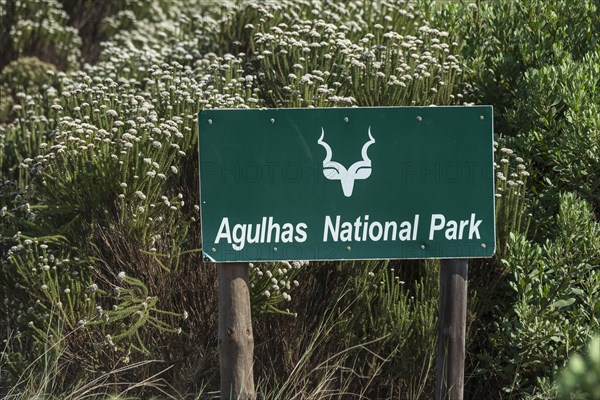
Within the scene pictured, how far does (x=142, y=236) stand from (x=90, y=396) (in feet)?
2.41

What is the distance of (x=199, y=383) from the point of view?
4074 mm

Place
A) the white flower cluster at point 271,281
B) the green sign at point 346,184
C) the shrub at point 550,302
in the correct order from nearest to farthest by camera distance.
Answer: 1. the green sign at point 346,184
2. the shrub at point 550,302
3. the white flower cluster at point 271,281

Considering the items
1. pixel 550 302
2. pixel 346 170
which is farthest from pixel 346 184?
pixel 550 302

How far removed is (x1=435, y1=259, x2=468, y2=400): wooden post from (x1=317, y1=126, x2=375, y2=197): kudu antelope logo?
1.55ft

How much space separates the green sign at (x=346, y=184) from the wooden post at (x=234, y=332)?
10 centimetres

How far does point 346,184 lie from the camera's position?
3.35 metres

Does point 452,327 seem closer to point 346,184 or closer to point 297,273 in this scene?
point 346,184

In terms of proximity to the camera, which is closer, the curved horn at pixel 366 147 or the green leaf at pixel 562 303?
the curved horn at pixel 366 147

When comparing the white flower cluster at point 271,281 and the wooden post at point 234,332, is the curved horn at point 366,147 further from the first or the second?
the white flower cluster at point 271,281

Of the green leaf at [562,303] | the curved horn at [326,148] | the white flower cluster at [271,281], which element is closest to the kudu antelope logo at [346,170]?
the curved horn at [326,148]

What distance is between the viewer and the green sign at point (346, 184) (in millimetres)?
3348

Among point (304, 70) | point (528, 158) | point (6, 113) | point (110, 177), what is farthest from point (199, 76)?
point (6, 113)

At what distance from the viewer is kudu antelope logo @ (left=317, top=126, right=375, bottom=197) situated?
3348mm

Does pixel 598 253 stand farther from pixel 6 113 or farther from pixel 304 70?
pixel 6 113
